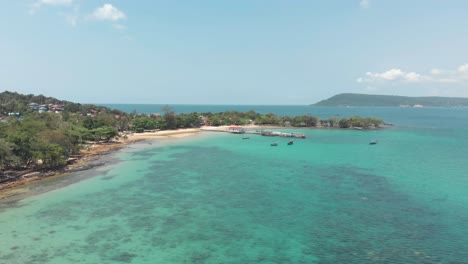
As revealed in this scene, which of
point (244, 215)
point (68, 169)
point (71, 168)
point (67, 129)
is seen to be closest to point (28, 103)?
point (67, 129)

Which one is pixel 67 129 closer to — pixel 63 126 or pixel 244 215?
pixel 63 126

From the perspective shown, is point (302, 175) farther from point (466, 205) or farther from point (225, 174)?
point (466, 205)

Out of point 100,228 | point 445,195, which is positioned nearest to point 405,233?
point 445,195

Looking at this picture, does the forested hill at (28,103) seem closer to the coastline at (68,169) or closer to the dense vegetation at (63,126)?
the dense vegetation at (63,126)

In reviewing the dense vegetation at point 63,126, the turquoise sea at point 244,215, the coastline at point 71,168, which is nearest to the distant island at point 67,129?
the dense vegetation at point 63,126

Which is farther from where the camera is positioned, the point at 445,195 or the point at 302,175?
the point at 302,175

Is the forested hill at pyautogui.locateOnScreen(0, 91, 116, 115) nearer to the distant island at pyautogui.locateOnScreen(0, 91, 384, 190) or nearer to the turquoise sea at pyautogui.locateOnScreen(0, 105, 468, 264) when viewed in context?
the distant island at pyautogui.locateOnScreen(0, 91, 384, 190)
